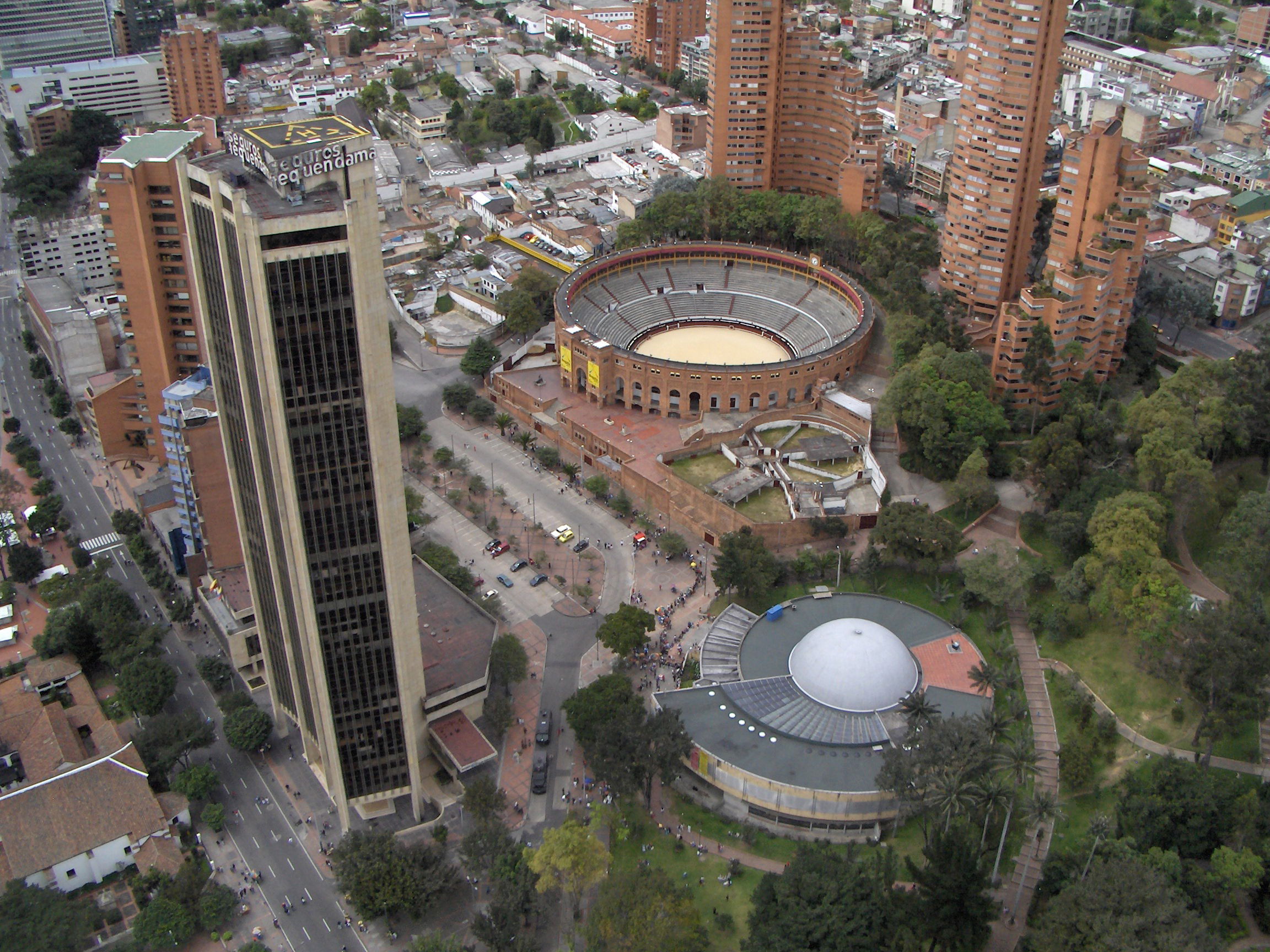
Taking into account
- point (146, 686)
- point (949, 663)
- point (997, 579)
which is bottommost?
point (146, 686)

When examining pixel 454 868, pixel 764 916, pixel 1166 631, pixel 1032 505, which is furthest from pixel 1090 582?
pixel 454 868

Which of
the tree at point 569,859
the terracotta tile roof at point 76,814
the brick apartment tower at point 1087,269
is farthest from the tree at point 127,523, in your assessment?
the brick apartment tower at point 1087,269

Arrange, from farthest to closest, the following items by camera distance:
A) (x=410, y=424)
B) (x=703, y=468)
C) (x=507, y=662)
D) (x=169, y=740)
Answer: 1. (x=410, y=424)
2. (x=703, y=468)
3. (x=507, y=662)
4. (x=169, y=740)

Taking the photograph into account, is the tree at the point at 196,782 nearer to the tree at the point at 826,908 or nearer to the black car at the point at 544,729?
the black car at the point at 544,729

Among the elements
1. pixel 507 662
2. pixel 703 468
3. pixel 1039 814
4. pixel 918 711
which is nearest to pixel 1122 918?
pixel 1039 814

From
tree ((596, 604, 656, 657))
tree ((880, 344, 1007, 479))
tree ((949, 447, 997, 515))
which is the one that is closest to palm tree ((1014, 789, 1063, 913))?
tree ((596, 604, 656, 657))

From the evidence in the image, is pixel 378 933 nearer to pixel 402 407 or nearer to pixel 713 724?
pixel 713 724

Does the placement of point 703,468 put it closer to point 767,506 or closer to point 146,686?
point 767,506
